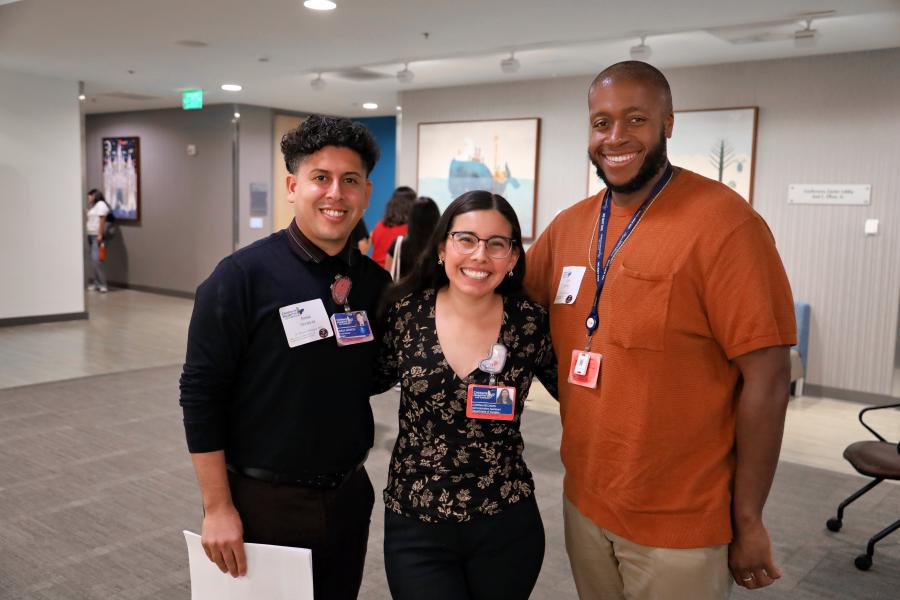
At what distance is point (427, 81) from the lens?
28.3 feet

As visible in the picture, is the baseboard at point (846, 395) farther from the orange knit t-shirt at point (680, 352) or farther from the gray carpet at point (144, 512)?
the orange knit t-shirt at point (680, 352)

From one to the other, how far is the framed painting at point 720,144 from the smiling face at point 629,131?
563cm

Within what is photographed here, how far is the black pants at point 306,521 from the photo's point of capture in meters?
1.72

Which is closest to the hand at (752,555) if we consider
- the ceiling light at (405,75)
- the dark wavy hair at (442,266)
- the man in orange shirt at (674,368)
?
the man in orange shirt at (674,368)

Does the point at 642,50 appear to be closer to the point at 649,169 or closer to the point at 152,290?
the point at 649,169

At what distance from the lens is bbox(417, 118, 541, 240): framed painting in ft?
27.6

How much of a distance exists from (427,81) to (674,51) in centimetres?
305

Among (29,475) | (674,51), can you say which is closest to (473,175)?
(674,51)

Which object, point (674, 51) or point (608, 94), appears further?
point (674, 51)

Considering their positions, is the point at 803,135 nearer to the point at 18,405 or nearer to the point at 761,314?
the point at 761,314

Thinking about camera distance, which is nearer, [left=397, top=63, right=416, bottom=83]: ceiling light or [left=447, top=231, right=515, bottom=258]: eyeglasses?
[left=447, top=231, right=515, bottom=258]: eyeglasses

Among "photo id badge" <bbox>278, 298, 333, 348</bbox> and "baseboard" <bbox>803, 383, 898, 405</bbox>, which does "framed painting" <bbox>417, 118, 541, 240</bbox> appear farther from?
"photo id badge" <bbox>278, 298, 333, 348</bbox>

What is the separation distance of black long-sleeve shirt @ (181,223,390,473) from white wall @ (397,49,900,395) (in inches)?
238

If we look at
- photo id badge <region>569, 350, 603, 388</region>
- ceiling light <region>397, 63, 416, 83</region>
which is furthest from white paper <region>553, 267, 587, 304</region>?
ceiling light <region>397, 63, 416, 83</region>
